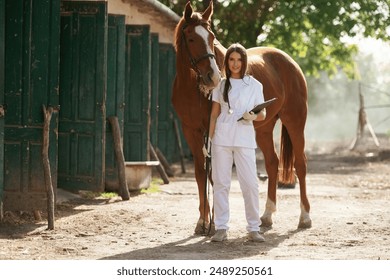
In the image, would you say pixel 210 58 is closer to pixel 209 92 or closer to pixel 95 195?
pixel 209 92

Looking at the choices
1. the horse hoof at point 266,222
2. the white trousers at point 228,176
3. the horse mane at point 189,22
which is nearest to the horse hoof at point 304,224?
the horse hoof at point 266,222

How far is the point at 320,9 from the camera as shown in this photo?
24.5 meters

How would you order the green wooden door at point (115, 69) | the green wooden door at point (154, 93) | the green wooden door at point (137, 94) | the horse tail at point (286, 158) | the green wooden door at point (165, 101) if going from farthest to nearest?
1. the green wooden door at point (165, 101)
2. the green wooden door at point (154, 93)
3. the green wooden door at point (137, 94)
4. the green wooden door at point (115, 69)
5. the horse tail at point (286, 158)

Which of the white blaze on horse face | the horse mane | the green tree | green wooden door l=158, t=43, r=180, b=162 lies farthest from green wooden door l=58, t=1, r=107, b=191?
the green tree

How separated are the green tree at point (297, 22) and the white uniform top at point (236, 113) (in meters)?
14.5

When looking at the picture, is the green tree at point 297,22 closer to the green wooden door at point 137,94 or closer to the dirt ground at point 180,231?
the green wooden door at point 137,94

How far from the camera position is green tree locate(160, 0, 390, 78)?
24.5 metres

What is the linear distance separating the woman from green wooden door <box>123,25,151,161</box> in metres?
6.63

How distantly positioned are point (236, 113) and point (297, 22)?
17.8 metres

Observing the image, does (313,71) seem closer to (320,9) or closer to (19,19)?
(320,9)

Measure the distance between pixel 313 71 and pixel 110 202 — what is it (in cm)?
1956

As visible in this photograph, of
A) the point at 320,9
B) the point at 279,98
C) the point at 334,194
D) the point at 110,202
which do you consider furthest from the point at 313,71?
the point at 279,98

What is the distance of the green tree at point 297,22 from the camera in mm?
24547

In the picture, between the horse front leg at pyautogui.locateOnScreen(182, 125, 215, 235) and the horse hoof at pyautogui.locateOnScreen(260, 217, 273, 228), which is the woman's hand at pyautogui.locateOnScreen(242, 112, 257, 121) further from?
the horse hoof at pyautogui.locateOnScreen(260, 217, 273, 228)
